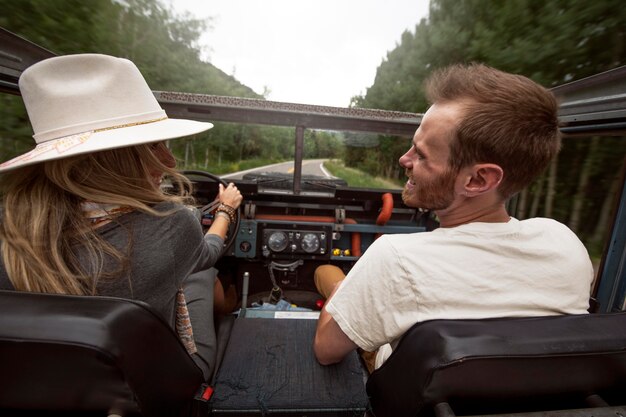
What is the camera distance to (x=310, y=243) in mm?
2771

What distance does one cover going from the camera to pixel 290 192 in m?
2.84

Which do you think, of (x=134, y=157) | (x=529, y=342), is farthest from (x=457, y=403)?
(x=134, y=157)

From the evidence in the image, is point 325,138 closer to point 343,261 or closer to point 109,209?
point 343,261

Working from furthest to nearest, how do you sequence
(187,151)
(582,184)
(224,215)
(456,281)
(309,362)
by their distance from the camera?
(582,184) → (187,151) → (224,215) → (309,362) → (456,281)

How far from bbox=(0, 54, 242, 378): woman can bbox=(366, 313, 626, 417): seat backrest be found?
0.79m

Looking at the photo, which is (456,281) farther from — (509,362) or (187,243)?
(187,243)

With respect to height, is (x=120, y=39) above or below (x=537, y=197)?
above

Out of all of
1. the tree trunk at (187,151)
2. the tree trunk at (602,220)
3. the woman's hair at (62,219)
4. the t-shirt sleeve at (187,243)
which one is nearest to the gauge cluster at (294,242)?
the tree trunk at (187,151)

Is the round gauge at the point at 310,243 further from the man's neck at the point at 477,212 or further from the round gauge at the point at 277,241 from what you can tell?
the man's neck at the point at 477,212

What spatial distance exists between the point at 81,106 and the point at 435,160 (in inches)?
43.8

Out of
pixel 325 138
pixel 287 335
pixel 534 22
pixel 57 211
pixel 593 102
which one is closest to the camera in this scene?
pixel 57 211

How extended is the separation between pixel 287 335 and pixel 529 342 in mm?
1076

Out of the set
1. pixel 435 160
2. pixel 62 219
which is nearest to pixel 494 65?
pixel 435 160

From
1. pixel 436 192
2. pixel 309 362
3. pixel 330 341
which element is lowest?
pixel 309 362
